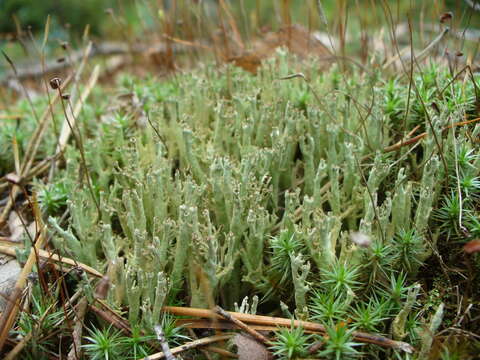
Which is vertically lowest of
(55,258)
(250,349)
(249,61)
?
(250,349)

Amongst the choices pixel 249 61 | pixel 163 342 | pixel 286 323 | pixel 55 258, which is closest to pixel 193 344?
pixel 163 342

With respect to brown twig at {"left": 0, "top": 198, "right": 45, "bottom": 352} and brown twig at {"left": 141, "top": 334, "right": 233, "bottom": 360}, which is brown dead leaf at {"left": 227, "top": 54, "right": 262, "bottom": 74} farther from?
brown twig at {"left": 141, "top": 334, "right": 233, "bottom": 360}

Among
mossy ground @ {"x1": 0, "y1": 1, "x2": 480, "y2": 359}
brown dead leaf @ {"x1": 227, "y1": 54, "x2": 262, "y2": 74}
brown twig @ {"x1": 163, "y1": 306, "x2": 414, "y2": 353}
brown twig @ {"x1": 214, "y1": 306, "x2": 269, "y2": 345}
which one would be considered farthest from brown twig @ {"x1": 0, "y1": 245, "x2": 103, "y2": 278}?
brown dead leaf @ {"x1": 227, "y1": 54, "x2": 262, "y2": 74}

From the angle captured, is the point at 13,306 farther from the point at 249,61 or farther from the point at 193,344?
the point at 249,61

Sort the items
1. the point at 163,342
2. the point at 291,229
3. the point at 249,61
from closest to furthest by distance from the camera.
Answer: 1. the point at 163,342
2. the point at 291,229
3. the point at 249,61

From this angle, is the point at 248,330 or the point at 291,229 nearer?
the point at 248,330

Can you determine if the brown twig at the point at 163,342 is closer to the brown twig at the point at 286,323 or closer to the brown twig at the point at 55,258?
the brown twig at the point at 286,323

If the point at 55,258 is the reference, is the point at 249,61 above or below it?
above

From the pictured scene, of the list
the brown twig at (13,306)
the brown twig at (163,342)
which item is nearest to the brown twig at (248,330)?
the brown twig at (163,342)
